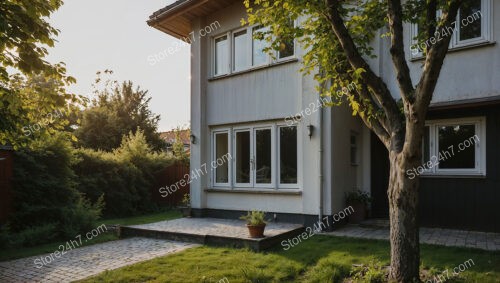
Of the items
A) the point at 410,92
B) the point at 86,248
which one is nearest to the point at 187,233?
the point at 86,248

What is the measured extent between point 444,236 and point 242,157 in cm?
554

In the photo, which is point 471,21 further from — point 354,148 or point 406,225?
point 406,225

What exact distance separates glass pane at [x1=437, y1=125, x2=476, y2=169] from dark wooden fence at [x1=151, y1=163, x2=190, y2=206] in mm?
11024

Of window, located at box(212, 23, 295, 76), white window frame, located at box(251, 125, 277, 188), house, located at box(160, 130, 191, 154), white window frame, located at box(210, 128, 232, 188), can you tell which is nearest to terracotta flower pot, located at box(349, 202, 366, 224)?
white window frame, located at box(251, 125, 277, 188)

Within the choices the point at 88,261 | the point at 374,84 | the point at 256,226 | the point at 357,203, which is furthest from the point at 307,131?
the point at 88,261

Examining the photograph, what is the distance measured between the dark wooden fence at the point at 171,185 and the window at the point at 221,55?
20.5 feet

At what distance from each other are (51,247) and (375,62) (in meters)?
9.27

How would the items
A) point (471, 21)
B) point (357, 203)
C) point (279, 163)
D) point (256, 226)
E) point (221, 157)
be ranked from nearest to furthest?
point (256, 226) → point (471, 21) → point (357, 203) → point (279, 163) → point (221, 157)

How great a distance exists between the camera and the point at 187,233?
336 inches

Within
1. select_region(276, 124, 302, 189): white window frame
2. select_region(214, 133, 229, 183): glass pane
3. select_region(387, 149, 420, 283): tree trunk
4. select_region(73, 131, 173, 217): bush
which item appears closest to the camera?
select_region(387, 149, 420, 283): tree trunk

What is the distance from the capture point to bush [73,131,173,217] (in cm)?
1296

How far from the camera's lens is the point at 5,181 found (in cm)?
941

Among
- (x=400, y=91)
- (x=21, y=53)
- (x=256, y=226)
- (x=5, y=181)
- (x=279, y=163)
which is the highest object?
(x=21, y=53)

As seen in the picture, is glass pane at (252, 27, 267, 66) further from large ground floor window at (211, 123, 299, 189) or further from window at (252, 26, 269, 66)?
large ground floor window at (211, 123, 299, 189)
